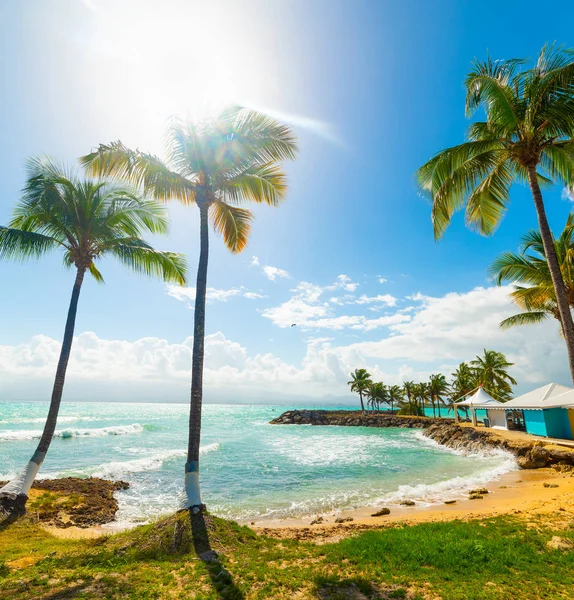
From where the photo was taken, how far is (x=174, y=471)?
2148 centimetres

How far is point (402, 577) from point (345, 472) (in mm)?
17394

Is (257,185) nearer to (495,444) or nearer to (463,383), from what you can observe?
(495,444)

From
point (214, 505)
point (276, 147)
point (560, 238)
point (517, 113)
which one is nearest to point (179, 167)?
point (276, 147)

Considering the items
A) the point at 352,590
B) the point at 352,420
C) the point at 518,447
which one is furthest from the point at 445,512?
the point at 352,420

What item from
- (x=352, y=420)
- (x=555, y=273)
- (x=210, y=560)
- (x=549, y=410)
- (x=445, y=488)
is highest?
(x=555, y=273)

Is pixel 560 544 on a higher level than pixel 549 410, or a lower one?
lower

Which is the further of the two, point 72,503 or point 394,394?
point 394,394

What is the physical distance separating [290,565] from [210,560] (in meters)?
1.43

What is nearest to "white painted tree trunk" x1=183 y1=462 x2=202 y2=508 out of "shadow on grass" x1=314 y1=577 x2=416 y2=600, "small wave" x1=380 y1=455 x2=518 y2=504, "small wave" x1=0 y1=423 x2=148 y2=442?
"shadow on grass" x1=314 y1=577 x2=416 y2=600

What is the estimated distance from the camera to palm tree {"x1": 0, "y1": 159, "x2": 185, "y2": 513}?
10.5 metres

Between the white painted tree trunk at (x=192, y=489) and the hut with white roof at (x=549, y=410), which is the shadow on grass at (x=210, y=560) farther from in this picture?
the hut with white roof at (x=549, y=410)

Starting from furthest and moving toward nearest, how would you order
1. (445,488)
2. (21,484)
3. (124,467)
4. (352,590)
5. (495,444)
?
1. (495,444)
2. (124,467)
3. (445,488)
4. (21,484)
5. (352,590)

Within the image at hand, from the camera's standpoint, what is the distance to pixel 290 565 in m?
6.02

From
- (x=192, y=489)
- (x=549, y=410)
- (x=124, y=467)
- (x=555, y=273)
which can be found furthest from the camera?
(x=549, y=410)
